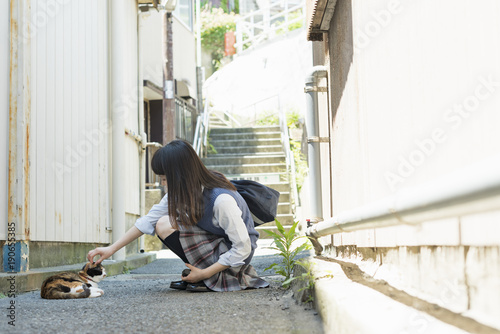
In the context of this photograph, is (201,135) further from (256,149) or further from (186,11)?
(186,11)

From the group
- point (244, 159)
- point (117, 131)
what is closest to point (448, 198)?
point (117, 131)

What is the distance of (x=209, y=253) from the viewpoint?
11.5 ft

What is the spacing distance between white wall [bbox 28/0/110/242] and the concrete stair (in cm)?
482

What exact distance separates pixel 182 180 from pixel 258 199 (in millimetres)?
595

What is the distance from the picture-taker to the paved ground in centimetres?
223

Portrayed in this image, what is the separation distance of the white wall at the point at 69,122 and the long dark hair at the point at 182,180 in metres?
1.34

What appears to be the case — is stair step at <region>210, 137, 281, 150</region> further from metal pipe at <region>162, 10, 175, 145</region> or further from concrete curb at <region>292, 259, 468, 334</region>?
concrete curb at <region>292, 259, 468, 334</region>

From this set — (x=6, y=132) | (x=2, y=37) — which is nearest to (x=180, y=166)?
(x=6, y=132)

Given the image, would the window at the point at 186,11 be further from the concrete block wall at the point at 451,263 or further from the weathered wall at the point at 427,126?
the concrete block wall at the point at 451,263

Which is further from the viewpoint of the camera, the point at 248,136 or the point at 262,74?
the point at 262,74

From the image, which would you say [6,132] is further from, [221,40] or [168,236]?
[221,40]

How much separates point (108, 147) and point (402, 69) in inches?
185

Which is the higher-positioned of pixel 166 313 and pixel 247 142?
pixel 247 142

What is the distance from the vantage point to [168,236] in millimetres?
3535
